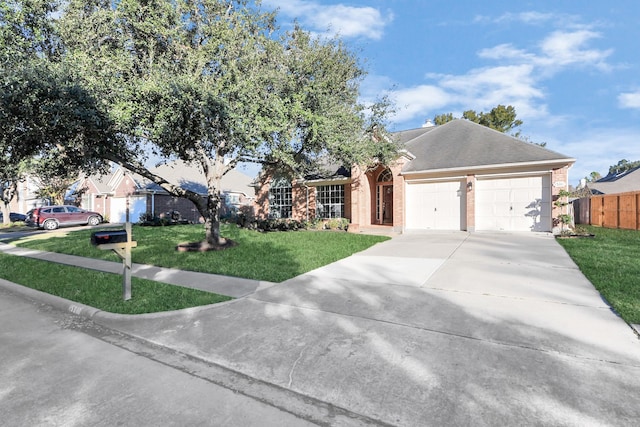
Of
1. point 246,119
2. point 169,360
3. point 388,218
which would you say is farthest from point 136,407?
point 388,218

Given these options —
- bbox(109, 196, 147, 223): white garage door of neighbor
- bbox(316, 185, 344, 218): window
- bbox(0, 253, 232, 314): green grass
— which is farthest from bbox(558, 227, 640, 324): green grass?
bbox(109, 196, 147, 223): white garage door of neighbor

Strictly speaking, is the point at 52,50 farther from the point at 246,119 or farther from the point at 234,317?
the point at 234,317

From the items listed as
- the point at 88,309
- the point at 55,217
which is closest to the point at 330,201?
the point at 88,309

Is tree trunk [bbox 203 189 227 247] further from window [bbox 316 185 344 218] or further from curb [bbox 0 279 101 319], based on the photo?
window [bbox 316 185 344 218]

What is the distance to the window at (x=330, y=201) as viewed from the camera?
1850 cm

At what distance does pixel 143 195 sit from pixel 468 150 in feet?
79.6

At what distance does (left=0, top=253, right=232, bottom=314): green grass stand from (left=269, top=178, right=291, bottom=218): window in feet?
41.9

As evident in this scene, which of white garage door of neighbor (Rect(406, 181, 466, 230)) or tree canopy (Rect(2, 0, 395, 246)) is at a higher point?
tree canopy (Rect(2, 0, 395, 246))

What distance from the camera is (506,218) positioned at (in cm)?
1435

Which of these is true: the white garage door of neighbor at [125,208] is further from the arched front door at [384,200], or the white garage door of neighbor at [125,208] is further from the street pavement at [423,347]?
the street pavement at [423,347]

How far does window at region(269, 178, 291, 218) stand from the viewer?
20.6 m

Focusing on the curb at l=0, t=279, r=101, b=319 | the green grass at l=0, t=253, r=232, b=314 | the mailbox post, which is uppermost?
the mailbox post

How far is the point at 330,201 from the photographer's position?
62.1 ft

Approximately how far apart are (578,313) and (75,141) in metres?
11.3
